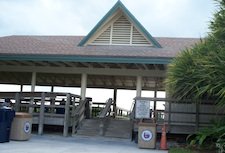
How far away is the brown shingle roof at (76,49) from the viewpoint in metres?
16.5

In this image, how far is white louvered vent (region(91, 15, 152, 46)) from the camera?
1880cm

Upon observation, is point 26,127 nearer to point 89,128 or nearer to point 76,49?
point 89,128

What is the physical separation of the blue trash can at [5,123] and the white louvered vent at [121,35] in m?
7.84

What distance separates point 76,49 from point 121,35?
2539 mm

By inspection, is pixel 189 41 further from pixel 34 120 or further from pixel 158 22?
pixel 34 120

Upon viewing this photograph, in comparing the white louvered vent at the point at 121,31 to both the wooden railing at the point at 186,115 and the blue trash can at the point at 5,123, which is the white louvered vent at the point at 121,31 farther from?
the blue trash can at the point at 5,123

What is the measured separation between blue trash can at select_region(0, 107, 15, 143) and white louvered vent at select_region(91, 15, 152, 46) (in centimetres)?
784

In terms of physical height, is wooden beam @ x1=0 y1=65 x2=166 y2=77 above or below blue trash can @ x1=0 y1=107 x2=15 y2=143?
above

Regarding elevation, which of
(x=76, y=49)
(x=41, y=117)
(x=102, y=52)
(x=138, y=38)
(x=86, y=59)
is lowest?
(x=41, y=117)

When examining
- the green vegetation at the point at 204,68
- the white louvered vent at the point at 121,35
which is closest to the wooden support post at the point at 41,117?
the white louvered vent at the point at 121,35

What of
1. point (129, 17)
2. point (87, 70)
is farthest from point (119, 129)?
point (129, 17)

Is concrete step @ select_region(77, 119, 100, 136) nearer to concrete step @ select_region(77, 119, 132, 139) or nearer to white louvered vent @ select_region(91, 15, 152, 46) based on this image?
concrete step @ select_region(77, 119, 132, 139)

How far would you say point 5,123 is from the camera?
12.2m

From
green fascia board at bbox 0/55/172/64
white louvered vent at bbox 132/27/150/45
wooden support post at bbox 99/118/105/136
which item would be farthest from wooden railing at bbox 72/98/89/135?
white louvered vent at bbox 132/27/150/45
